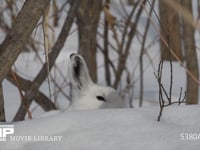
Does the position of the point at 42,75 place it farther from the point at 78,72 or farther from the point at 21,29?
the point at 21,29

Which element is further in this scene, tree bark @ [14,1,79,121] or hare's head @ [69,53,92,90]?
tree bark @ [14,1,79,121]

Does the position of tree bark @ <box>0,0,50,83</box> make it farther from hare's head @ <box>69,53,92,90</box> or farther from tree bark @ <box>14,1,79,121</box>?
tree bark @ <box>14,1,79,121</box>

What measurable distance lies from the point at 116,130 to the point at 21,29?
1.37 ft

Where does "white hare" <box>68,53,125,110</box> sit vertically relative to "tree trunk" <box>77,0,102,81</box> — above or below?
below

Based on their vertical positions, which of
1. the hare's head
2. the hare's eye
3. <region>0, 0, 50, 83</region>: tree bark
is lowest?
the hare's eye

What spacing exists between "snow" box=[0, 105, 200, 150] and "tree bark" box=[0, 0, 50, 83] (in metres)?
0.20

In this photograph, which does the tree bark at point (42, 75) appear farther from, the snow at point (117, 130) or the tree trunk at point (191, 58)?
the snow at point (117, 130)

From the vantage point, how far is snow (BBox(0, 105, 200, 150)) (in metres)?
1.48

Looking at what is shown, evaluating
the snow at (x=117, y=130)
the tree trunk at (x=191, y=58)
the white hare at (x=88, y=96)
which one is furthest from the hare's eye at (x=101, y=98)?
the snow at (x=117, y=130)

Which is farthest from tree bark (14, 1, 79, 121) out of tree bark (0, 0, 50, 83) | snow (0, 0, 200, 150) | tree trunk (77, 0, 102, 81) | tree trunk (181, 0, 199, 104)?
snow (0, 0, 200, 150)

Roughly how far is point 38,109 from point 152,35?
89.2 inches

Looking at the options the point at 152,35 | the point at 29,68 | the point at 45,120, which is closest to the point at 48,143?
the point at 45,120

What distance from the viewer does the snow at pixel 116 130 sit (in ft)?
4.84

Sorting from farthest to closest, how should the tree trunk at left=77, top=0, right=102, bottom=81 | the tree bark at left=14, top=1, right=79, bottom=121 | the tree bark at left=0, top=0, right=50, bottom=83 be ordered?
the tree trunk at left=77, top=0, right=102, bottom=81
the tree bark at left=14, top=1, right=79, bottom=121
the tree bark at left=0, top=0, right=50, bottom=83
